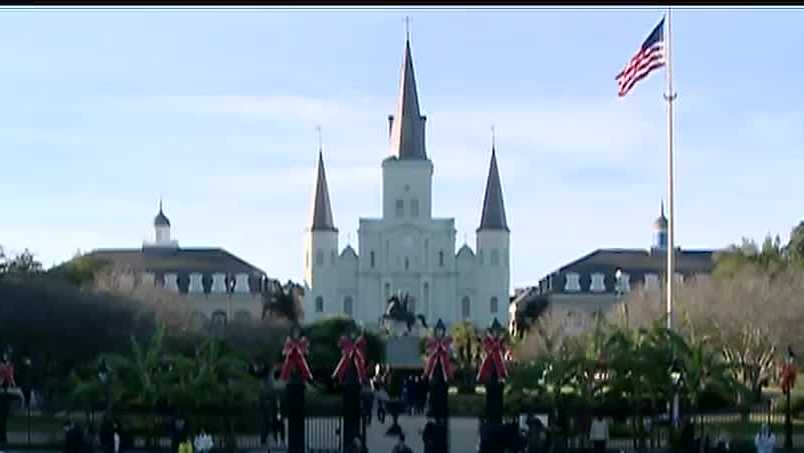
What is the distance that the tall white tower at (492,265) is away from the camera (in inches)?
4454

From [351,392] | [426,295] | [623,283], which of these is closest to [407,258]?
[426,295]

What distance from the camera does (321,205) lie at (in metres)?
112

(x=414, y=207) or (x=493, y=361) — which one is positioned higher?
(x=414, y=207)

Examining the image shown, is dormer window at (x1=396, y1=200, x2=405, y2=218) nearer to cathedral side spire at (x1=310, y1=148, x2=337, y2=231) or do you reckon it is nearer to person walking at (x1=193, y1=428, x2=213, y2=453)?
cathedral side spire at (x1=310, y1=148, x2=337, y2=231)

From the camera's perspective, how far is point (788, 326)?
5003 centimetres

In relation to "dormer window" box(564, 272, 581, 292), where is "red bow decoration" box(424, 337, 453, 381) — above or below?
below

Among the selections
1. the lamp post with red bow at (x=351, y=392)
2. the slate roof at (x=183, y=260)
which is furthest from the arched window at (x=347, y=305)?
the lamp post with red bow at (x=351, y=392)

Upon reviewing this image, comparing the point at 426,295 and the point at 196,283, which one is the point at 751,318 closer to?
the point at 426,295

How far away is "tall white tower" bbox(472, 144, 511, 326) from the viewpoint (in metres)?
113

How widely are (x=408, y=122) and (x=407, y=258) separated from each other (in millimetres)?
9566

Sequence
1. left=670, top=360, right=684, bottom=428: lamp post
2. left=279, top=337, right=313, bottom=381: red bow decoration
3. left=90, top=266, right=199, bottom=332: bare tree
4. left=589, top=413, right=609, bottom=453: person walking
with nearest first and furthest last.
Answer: left=589, top=413, right=609, bottom=453: person walking
left=279, top=337, right=313, bottom=381: red bow decoration
left=670, top=360, right=684, bottom=428: lamp post
left=90, top=266, right=199, bottom=332: bare tree

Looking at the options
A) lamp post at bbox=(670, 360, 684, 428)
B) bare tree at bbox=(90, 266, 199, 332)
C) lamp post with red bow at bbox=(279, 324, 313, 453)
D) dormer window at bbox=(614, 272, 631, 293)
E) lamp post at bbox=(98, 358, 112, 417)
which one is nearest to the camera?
lamp post with red bow at bbox=(279, 324, 313, 453)

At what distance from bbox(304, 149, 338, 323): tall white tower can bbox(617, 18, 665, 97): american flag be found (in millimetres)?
77801

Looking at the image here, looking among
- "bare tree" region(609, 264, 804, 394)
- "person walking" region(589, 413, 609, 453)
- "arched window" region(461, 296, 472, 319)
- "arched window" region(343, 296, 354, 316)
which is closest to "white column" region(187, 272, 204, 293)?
"arched window" region(343, 296, 354, 316)
